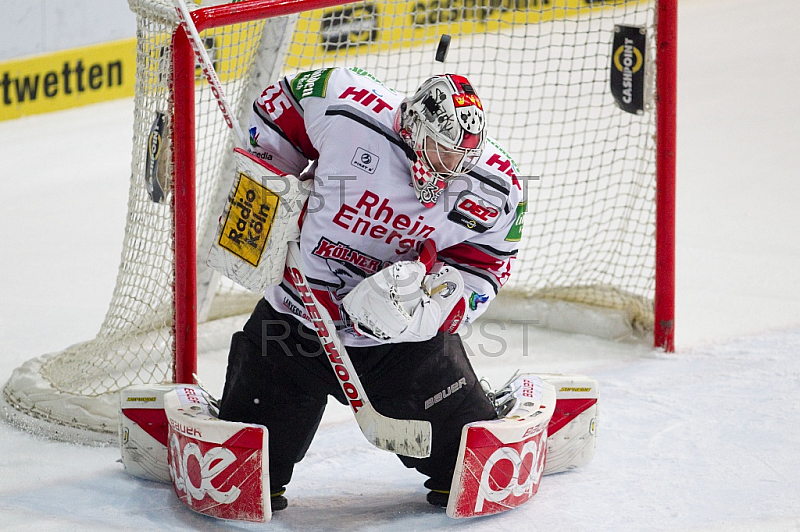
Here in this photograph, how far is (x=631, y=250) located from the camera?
462 centimetres

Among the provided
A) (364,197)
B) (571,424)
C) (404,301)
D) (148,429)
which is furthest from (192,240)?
(571,424)

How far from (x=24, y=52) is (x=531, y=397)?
4.15 m

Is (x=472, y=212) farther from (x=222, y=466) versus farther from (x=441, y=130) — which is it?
(x=222, y=466)

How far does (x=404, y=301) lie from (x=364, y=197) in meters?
0.26

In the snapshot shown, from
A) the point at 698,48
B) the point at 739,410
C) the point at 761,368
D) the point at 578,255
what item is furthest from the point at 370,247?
the point at 698,48

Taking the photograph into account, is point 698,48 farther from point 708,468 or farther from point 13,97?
point 708,468

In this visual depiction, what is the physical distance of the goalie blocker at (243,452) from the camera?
2465 millimetres

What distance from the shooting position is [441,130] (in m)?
2.31

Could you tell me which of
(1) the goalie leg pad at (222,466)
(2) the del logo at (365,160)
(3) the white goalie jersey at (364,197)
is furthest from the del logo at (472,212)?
(1) the goalie leg pad at (222,466)

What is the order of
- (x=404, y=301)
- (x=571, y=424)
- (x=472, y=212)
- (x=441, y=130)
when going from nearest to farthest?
(x=441, y=130) → (x=404, y=301) → (x=472, y=212) → (x=571, y=424)

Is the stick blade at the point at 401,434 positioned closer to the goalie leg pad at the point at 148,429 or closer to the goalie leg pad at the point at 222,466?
the goalie leg pad at the point at 222,466

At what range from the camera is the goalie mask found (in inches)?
91.1

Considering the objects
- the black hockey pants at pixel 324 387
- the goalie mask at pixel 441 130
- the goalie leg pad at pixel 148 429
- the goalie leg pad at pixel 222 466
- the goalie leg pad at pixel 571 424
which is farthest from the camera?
the goalie leg pad at pixel 571 424

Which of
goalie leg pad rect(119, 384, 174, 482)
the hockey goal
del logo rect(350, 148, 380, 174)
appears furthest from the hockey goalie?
the hockey goal
